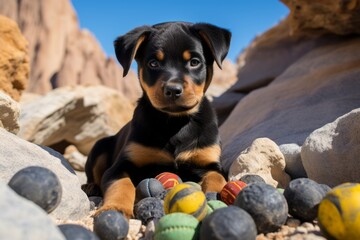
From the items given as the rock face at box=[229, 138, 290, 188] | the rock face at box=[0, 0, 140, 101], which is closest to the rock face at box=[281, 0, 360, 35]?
the rock face at box=[229, 138, 290, 188]

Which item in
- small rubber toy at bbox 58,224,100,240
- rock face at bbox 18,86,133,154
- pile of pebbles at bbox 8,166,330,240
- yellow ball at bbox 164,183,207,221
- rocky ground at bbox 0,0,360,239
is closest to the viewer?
small rubber toy at bbox 58,224,100,240

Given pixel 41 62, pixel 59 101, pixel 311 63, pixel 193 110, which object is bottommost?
pixel 41 62

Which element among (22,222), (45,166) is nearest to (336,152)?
(45,166)

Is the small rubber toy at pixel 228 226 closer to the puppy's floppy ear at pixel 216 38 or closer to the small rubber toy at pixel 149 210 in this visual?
the small rubber toy at pixel 149 210

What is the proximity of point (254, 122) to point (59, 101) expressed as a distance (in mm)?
3938

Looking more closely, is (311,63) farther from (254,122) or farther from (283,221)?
(283,221)

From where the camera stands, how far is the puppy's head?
12.8 feet

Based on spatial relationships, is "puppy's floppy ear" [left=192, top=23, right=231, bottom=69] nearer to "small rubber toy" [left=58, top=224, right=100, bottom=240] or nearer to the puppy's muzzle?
the puppy's muzzle

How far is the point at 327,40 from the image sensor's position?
28.4 ft

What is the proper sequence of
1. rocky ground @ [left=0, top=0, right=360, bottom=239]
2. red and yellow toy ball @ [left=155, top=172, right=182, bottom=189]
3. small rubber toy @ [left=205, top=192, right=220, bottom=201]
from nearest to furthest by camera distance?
1. rocky ground @ [left=0, top=0, right=360, bottom=239]
2. small rubber toy @ [left=205, top=192, right=220, bottom=201]
3. red and yellow toy ball @ [left=155, top=172, right=182, bottom=189]

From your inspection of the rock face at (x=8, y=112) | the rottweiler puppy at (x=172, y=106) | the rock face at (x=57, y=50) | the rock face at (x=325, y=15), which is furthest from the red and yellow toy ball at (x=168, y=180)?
the rock face at (x=57, y=50)

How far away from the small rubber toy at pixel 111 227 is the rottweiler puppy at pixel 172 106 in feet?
4.00

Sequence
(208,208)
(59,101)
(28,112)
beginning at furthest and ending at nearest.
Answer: (59,101) < (28,112) < (208,208)

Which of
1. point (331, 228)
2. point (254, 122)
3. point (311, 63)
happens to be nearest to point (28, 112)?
point (254, 122)
